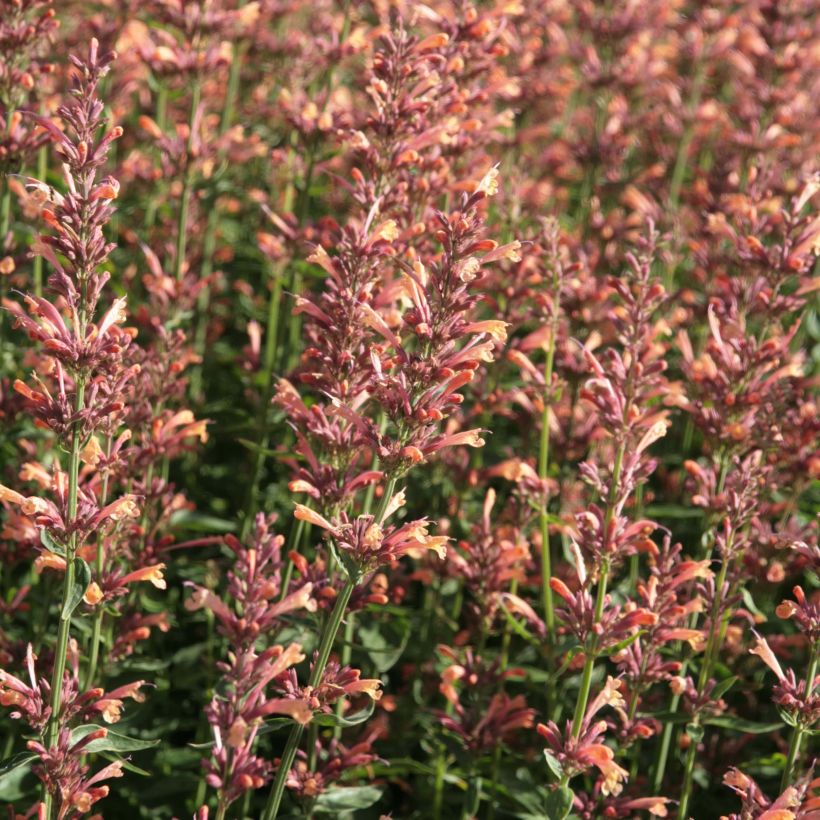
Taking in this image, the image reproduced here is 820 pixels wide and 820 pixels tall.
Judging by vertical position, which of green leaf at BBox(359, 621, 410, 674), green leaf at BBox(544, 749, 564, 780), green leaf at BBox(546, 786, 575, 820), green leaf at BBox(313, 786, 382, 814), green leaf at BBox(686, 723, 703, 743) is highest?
green leaf at BBox(544, 749, 564, 780)

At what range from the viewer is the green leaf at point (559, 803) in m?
3.88

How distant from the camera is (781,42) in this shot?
8.00 m

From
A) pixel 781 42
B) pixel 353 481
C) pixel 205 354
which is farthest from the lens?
pixel 781 42

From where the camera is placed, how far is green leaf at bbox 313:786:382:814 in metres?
4.38

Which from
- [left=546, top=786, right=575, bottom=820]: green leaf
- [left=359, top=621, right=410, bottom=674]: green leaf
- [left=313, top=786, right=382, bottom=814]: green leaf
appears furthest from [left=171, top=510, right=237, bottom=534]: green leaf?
[left=546, top=786, right=575, bottom=820]: green leaf

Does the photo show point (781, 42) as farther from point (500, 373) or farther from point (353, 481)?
point (353, 481)

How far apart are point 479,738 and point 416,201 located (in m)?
2.45

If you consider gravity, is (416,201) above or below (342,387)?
above

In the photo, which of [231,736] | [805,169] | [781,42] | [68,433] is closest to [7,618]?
[68,433]

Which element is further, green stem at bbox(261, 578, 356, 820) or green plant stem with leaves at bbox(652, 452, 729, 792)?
green plant stem with leaves at bbox(652, 452, 729, 792)

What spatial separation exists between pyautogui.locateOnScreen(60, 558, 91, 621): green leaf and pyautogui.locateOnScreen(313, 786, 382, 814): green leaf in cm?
135

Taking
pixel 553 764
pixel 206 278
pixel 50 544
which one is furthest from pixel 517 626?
pixel 206 278

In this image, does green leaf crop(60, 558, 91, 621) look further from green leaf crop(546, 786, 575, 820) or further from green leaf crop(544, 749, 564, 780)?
green leaf crop(546, 786, 575, 820)

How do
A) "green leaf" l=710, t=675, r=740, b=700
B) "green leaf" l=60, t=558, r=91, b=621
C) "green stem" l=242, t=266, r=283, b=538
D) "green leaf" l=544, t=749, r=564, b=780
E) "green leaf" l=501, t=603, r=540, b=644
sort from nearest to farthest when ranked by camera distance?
"green leaf" l=60, t=558, r=91, b=621
"green leaf" l=544, t=749, r=564, b=780
"green leaf" l=710, t=675, r=740, b=700
"green leaf" l=501, t=603, r=540, b=644
"green stem" l=242, t=266, r=283, b=538
